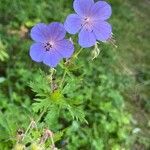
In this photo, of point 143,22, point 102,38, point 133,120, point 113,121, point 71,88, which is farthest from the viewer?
point 143,22

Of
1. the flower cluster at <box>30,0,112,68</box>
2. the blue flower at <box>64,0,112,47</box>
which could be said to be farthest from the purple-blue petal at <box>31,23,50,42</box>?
the blue flower at <box>64,0,112,47</box>

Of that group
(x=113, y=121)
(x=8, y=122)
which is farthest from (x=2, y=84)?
(x=8, y=122)

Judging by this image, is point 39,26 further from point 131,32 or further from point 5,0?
point 131,32

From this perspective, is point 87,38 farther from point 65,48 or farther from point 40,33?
point 40,33

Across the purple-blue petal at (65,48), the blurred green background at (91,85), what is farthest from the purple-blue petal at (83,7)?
the blurred green background at (91,85)

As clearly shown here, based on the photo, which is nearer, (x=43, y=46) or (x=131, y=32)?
(x=43, y=46)

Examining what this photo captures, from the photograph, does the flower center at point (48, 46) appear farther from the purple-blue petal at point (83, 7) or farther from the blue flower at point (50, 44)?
the purple-blue petal at point (83, 7)

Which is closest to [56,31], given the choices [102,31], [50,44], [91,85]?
[50,44]

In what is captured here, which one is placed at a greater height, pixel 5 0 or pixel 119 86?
pixel 5 0
